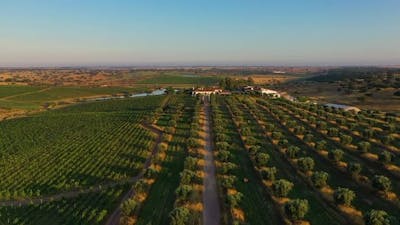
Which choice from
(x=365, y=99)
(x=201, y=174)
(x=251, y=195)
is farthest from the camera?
(x=365, y=99)

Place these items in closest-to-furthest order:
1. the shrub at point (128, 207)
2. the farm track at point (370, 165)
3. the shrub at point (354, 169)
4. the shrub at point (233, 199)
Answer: the shrub at point (128, 207) → the shrub at point (233, 199) → the shrub at point (354, 169) → the farm track at point (370, 165)

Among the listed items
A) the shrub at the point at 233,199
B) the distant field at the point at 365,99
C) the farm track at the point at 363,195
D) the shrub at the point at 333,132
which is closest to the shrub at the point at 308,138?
the shrub at the point at 333,132

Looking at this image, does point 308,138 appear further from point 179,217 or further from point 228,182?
point 179,217

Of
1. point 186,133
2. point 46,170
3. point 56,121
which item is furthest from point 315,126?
point 56,121

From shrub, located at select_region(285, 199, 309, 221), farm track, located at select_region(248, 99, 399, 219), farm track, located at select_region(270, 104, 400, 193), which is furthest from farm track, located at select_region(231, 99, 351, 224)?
farm track, located at select_region(270, 104, 400, 193)

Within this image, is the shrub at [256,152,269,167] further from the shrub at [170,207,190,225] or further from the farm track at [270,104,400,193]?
the shrub at [170,207,190,225]

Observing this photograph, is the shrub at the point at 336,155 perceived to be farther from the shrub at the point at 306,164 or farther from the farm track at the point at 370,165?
the shrub at the point at 306,164

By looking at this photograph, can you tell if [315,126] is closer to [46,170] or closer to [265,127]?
[265,127]

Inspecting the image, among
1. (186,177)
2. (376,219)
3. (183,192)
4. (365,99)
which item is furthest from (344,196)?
(365,99)
